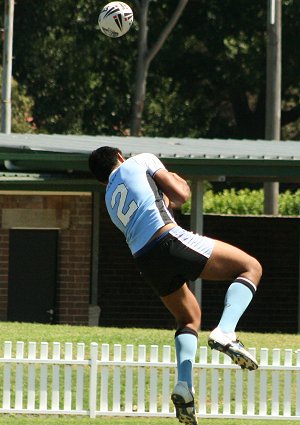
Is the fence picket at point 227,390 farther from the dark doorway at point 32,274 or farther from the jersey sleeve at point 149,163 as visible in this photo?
the dark doorway at point 32,274

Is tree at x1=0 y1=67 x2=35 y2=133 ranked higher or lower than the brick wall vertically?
higher

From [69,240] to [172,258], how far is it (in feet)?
42.6

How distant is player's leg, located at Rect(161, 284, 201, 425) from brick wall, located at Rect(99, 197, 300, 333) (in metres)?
14.4

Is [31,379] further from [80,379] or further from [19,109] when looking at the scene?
[19,109]

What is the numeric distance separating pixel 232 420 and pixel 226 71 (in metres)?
33.2

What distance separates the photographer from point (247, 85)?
46.3m

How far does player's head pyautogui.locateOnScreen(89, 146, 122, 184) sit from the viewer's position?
28.8ft

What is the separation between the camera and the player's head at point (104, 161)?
28.8 feet

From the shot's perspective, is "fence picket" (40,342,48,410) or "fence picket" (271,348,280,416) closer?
"fence picket" (40,342,48,410)

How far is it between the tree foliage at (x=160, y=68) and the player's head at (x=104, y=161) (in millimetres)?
35891

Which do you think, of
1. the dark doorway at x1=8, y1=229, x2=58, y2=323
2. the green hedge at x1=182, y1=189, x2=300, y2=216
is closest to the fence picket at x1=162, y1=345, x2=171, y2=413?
the dark doorway at x1=8, y1=229, x2=58, y2=323

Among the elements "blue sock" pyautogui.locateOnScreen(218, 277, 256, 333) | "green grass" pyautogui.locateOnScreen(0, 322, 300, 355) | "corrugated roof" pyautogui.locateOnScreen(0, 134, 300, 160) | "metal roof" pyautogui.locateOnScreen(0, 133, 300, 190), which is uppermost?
"corrugated roof" pyautogui.locateOnScreen(0, 134, 300, 160)

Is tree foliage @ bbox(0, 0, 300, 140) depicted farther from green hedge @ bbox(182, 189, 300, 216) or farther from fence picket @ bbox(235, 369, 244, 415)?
fence picket @ bbox(235, 369, 244, 415)

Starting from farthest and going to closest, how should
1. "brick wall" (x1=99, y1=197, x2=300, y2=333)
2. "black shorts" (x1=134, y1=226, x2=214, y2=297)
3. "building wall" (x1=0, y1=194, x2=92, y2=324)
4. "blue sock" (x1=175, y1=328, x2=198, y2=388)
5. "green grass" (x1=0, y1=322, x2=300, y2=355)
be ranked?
1. "brick wall" (x1=99, y1=197, x2=300, y2=333)
2. "building wall" (x1=0, y1=194, x2=92, y2=324)
3. "green grass" (x1=0, y1=322, x2=300, y2=355)
4. "blue sock" (x1=175, y1=328, x2=198, y2=388)
5. "black shorts" (x1=134, y1=226, x2=214, y2=297)
